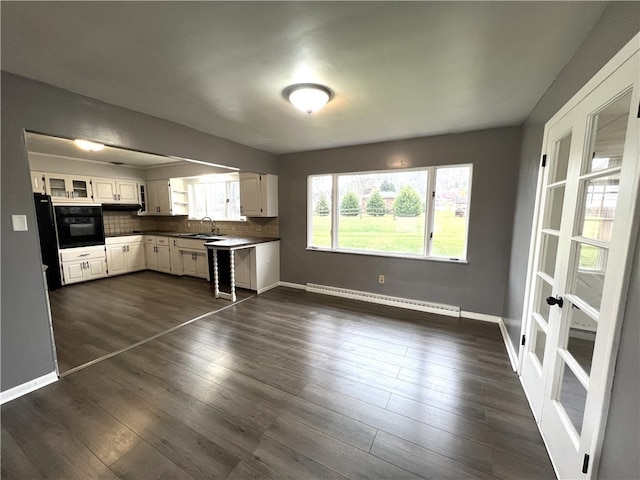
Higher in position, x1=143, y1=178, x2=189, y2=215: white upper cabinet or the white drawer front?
x1=143, y1=178, x2=189, y2=215: white upper cabinet

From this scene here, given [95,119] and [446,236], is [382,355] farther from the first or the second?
[95,119]

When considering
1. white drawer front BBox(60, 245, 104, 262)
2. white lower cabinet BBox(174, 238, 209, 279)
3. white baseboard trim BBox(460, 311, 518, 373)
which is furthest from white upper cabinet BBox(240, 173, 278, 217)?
white baseboard trim BBox(460, 311, 518, 373)

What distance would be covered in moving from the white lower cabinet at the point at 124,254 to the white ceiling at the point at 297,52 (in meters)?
3.99

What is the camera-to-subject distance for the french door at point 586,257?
993 millimetres

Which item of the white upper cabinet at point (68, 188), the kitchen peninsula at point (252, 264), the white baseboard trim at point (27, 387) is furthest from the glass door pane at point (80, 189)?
the white baseboard trim at point (27, 387)

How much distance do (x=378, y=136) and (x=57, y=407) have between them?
4.12 meters

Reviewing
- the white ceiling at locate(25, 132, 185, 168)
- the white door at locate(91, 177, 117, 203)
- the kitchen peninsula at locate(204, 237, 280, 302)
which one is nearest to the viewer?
the white ceiling at locate(25, 132, 185, 168)

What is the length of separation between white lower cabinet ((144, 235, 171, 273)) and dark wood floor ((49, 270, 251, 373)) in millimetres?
365

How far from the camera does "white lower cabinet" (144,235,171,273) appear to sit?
217 inches

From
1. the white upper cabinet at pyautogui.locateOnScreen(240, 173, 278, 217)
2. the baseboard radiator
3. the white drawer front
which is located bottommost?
the baseboard radiator

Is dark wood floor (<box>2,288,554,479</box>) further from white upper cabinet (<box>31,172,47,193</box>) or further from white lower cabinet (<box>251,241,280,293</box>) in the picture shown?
white upper cabinet (<box>31,172,47,193</box>)

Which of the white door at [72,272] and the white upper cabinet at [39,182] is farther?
the white door at [72,272]

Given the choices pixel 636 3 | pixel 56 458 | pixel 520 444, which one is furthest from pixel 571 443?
pixel 56 458

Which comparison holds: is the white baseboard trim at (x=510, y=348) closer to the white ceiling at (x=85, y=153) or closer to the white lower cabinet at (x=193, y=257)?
the white ceiling at (x=85, y=153)
